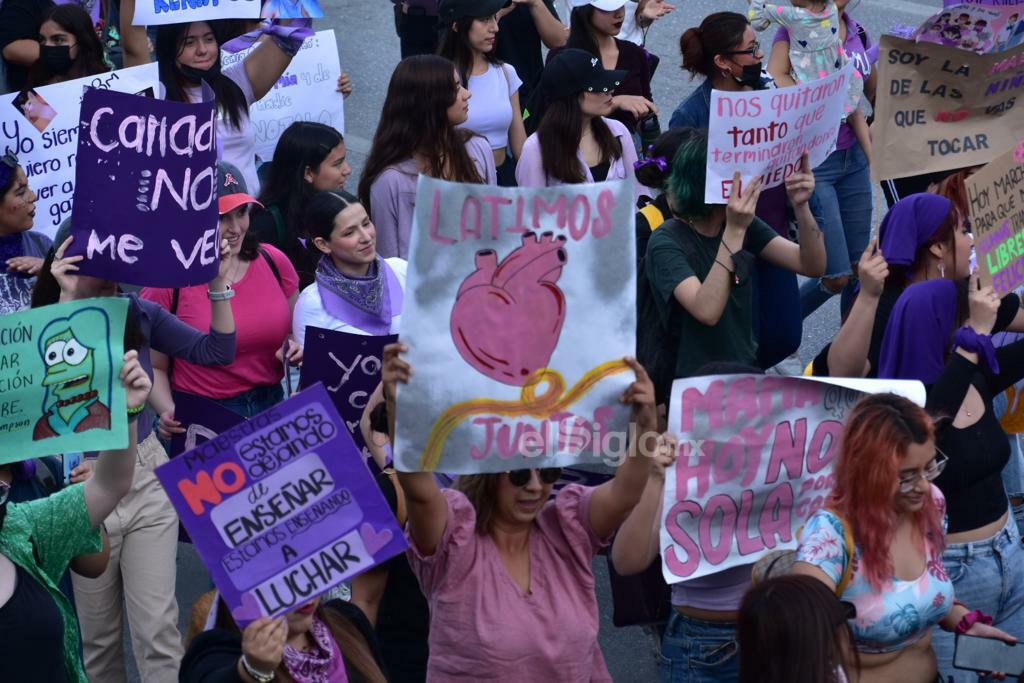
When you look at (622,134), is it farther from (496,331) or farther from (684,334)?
(496,331)

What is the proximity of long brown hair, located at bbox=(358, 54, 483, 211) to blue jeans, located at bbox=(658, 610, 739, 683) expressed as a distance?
99.9 inches

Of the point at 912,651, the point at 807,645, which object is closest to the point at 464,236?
the point at 807,645

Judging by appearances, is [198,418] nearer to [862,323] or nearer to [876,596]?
[862,323]

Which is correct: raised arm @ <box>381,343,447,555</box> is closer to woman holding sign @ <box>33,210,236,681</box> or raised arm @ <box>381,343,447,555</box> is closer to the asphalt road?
woman holding sign @ <box>33,210,236,681</box>

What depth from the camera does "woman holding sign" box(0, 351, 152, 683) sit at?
12.1 feet

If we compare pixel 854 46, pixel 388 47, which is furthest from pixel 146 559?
pixel 388 47

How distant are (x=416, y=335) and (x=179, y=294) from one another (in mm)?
1978

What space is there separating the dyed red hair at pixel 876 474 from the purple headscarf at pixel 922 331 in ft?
2.89

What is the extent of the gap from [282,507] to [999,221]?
273 cm

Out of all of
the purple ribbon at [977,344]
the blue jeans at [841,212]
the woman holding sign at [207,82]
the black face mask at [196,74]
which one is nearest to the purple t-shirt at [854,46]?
the blue jeans at [841,212]

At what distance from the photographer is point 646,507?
13.6ft

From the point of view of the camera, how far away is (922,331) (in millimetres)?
4891

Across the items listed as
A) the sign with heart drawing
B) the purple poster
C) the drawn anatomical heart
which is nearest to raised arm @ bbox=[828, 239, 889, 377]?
the sign with heart drawing

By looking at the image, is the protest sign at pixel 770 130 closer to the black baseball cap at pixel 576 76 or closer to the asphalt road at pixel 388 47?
the black baseball cap at pixel 576 76
